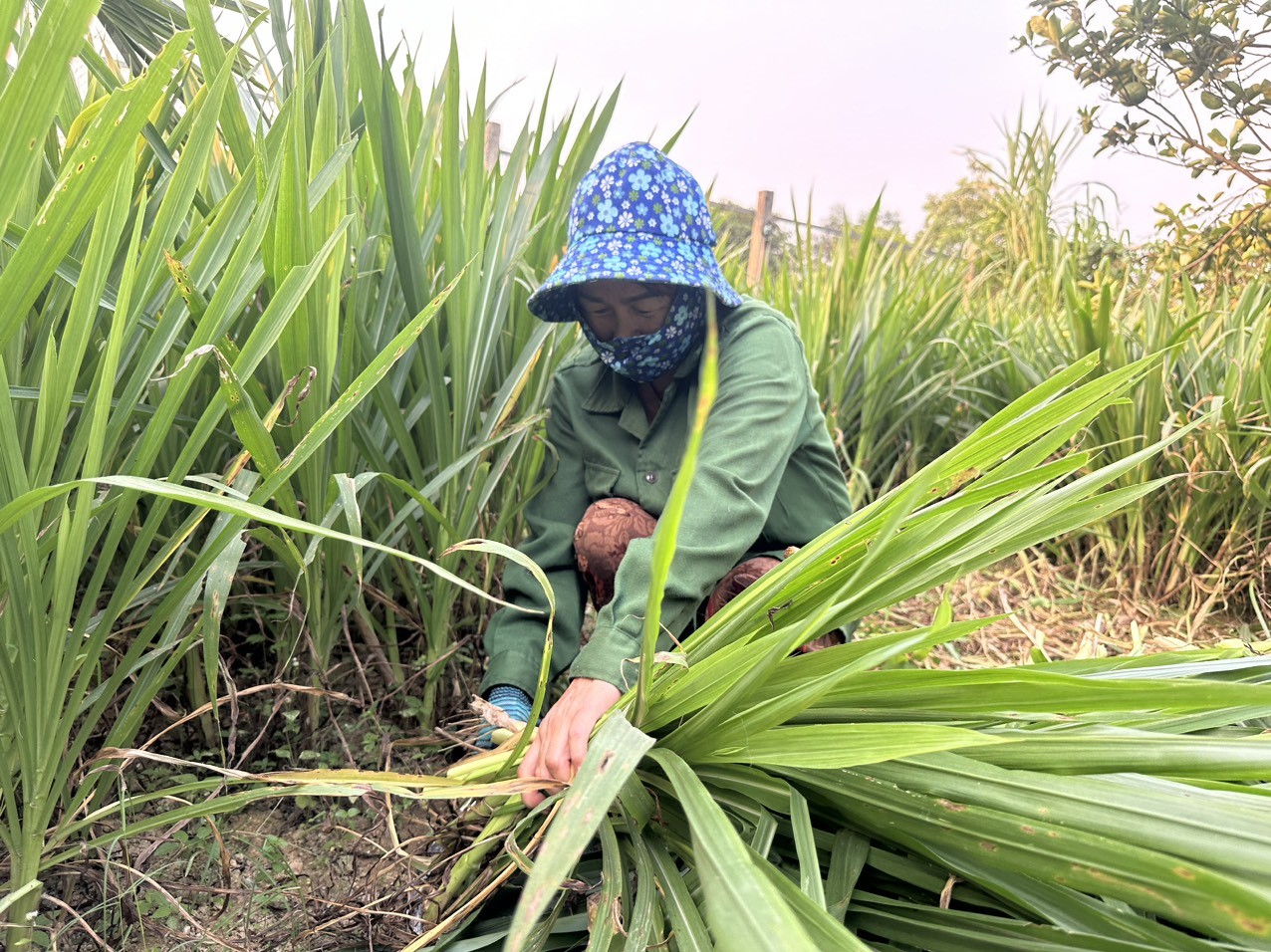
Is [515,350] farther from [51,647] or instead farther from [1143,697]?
[1143,697]

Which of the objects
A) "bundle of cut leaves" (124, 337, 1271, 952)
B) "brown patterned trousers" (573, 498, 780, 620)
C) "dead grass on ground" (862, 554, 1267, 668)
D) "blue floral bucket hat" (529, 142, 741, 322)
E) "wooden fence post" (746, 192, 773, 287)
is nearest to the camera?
"bundle of cut leaves" (124, 337, 1271, 952)

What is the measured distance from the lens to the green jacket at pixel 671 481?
86cm

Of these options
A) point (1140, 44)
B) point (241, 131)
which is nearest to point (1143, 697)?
point (241, 131)

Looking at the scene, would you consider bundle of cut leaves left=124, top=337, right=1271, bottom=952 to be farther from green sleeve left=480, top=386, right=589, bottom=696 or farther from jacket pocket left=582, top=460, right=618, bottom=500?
jacket pocket left=582, top=460, right=618, bottom=500

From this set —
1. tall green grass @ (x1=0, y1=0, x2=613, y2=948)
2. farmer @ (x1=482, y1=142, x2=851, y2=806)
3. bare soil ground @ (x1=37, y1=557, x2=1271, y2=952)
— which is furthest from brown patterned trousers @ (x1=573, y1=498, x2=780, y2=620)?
bare soil ground @ (x1=37, y1=557, x2=1271, y2=952)

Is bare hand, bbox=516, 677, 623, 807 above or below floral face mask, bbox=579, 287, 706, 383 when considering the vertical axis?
below

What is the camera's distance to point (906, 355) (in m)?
2.27

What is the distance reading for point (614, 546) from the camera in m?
1.17

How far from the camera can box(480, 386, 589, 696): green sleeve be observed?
1031 mm

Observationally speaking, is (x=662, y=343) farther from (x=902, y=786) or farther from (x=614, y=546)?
(x=902, y=786)

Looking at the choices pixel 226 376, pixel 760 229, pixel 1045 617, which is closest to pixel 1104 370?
pixel 1045 617

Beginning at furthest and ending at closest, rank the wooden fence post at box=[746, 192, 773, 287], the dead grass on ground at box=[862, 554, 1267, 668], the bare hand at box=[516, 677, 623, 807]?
the wooden fence post at box=[746, 192, 773, 287], the dead grass on ground at box=[862, 554, 1267, 668], the bare hand at box=[516, 677, 623, 807]

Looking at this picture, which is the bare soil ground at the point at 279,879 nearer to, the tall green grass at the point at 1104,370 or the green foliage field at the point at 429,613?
the green foliage field at the point at 429,613

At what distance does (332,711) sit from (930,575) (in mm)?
755
